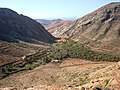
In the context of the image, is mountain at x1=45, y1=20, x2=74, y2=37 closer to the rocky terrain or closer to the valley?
the valley

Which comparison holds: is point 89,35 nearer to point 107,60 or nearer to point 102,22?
point 102,22

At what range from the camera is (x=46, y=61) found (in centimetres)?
5075

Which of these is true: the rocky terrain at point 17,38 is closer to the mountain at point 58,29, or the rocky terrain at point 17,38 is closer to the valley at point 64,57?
the valley at point 64,57

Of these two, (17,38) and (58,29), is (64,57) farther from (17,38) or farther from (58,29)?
(58,29)

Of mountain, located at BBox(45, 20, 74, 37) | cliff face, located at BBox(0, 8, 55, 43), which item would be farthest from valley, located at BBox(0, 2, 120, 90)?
mountain, located at BBox(45, 20, 74, 37)

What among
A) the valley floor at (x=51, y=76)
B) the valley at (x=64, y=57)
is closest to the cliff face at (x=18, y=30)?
the valley at (x=64, y=57)

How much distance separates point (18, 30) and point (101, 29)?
91.6ft

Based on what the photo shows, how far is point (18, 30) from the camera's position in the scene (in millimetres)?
88938

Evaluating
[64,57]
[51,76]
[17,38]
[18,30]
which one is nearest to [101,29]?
[18,30]

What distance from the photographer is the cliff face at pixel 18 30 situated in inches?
3157

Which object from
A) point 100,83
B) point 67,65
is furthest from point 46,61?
point 100,83

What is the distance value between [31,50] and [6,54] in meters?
8.02

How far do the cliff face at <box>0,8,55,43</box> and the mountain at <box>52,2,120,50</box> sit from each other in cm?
→ 1281

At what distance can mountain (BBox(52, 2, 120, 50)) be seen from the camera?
85.1 meters
